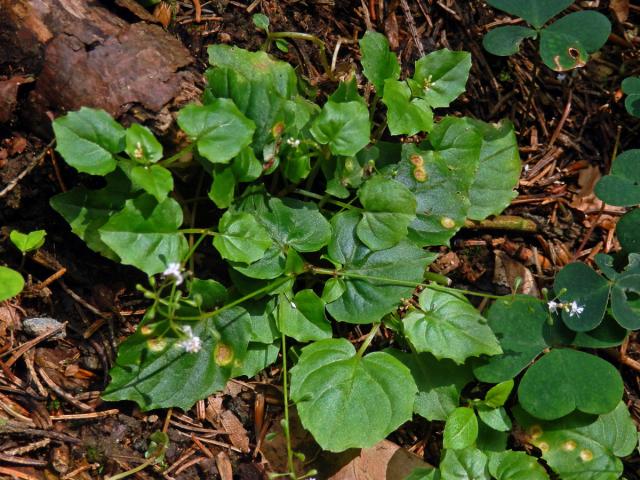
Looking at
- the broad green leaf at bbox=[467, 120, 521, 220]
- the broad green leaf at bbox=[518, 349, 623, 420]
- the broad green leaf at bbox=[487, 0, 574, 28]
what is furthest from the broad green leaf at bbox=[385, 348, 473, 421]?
the broad green leaf at bbox=[487, 0, 574, 28]

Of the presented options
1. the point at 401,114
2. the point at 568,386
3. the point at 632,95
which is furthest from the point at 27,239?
the point at 632,95

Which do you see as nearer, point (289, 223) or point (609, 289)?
point (289, 223)

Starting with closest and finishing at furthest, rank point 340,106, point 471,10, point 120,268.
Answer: point 340,106, point 120,268, point 471,10

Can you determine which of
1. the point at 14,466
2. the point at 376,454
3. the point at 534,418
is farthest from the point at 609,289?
the point at 14,466

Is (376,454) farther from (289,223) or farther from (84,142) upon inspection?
(84,142)

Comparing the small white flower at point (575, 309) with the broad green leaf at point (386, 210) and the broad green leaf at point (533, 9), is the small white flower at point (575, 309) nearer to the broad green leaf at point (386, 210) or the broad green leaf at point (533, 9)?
the broad green leaf at point (386, 210)

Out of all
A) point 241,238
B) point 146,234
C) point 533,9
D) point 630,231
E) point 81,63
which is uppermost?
point 81,63

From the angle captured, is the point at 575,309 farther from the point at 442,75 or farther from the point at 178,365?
the point at 178,365

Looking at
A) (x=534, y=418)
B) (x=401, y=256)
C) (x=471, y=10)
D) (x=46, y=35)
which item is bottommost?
(x=534, y=418)
